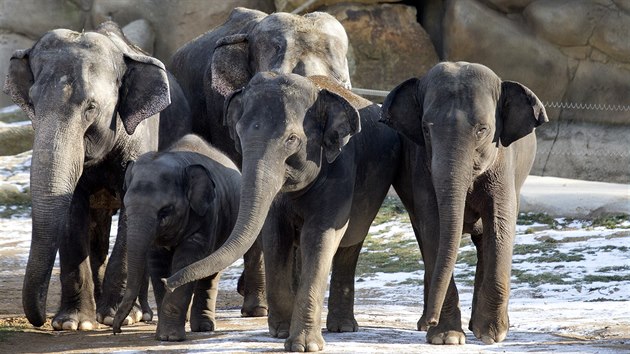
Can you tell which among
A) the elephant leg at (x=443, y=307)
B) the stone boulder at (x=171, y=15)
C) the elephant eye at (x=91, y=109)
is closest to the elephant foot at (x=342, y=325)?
the elephant leg at (x=443, y=307)

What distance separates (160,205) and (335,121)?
42.8 inches

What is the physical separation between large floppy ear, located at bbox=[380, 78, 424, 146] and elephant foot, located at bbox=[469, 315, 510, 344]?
3.45 feet

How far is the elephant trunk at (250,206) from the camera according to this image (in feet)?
22.2

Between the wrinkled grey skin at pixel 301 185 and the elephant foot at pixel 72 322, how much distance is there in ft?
4.35

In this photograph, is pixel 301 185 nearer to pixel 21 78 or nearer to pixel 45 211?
pixel 45 211

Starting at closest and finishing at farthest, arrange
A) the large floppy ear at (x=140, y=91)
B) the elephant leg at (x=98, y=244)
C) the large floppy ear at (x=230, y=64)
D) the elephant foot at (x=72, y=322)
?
1. the elephant foot at (x=72, y=322)
2. the large floppy ear at (x=140, y=91)
3. the elephant leg at (x=98, y=244)
4. the large floppy ear at (x=230, y=64)

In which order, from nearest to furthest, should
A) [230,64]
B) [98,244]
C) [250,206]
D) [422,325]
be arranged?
[250,206] < [422,325] < [98,244] < [230,64]

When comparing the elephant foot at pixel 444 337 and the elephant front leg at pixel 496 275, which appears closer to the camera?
the elephant foot at pixel 444 337

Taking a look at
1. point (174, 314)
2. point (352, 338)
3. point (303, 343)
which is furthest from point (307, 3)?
point (303, 343)

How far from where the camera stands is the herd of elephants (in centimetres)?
725

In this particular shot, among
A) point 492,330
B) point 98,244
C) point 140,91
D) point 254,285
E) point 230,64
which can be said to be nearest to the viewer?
point 492,330

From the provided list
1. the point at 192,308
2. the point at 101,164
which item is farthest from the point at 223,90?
the point at 192,308

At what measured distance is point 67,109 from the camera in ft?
26.2

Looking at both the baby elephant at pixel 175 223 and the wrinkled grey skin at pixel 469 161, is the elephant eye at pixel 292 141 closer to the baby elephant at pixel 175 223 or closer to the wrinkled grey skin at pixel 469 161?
the wrinkled grey skin at pixel 469 161
